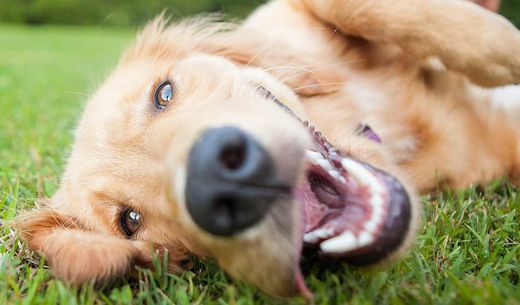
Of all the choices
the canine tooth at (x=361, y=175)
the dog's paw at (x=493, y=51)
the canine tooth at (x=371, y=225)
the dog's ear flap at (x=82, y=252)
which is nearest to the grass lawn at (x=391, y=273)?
the dog's ear flap at (x=82, y=252)

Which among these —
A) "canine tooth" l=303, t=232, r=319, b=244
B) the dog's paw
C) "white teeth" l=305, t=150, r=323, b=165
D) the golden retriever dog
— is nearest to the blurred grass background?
the golden retriever dog

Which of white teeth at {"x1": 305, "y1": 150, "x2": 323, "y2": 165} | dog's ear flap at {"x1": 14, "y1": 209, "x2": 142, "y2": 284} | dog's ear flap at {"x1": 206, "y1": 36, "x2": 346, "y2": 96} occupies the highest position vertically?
white teeth at {"x1": 305, "y1": 150, "x2": 323, "y2": 165}

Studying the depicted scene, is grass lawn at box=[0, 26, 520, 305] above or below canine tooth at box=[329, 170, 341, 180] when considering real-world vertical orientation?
below

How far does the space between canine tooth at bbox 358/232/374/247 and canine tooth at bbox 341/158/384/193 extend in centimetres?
17

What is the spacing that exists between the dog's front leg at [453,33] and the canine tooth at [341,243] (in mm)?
1321

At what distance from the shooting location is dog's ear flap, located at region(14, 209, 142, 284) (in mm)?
1862

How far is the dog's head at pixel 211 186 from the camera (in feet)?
4.80

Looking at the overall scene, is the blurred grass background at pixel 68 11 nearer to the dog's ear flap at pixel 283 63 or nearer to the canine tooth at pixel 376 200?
the dog's ear flap at pixel 283 63

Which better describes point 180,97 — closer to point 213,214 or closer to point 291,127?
point 291,127

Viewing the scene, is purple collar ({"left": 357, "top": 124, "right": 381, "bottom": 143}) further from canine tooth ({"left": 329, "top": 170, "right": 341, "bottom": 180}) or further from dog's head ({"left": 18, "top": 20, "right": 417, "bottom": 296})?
canine tooth ({"left": 329, "top": 170, "right": 341, "bottom": 180})

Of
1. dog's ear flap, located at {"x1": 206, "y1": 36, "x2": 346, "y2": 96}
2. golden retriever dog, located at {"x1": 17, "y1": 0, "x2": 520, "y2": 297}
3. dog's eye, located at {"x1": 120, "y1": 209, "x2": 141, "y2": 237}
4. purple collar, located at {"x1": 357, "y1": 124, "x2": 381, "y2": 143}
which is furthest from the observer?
dog's ear flap, located at {"x1": 206, "y1": 36, "x2": 346, "y2": 96}

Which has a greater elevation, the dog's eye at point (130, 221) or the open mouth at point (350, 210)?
the open mouth at point (350, 210)

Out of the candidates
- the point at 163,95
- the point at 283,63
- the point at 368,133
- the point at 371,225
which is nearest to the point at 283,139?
the point at 371,225

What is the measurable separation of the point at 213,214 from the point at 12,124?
397cm
